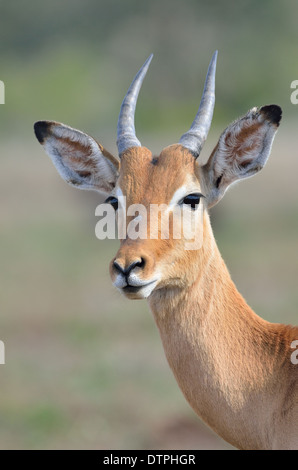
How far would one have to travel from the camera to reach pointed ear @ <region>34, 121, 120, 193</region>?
710 centimetres

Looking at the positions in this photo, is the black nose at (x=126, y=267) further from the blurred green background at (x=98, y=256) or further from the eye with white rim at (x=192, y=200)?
the blurred green background at (x=98, y=256)

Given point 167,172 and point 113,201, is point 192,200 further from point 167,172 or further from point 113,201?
point 113,201

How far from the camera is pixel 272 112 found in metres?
6.61

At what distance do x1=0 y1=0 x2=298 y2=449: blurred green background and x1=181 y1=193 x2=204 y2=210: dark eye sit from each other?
72.0 inches

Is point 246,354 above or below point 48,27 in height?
below

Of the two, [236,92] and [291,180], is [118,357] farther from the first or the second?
[236,92]

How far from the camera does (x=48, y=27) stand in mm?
76375

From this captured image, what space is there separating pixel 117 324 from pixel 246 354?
35.5 feet

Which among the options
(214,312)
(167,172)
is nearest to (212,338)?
(214,312)

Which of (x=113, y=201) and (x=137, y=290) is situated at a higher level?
(x=113, y=201)

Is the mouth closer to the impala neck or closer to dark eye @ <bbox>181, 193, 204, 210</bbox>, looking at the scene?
the impala neck

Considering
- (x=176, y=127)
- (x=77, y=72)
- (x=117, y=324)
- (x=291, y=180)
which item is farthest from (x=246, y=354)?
(x=77, y=72)

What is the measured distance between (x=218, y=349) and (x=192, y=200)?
1021 millimetres

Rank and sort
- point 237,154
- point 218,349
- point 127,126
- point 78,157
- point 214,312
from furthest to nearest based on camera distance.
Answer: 1. point 78,157
2. point 127,126
3. point 237,154
4. point 214,312
5. point 218,349
